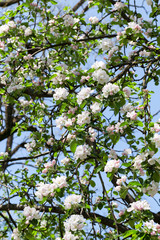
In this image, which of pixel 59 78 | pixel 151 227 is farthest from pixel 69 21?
pixel 151 227

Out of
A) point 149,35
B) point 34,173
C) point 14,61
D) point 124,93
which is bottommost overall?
point 124,93

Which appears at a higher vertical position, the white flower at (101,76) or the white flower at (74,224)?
the white flower at (101,76)

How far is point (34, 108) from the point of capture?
338 centimetres

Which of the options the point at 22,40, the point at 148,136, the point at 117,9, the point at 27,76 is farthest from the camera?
the point at 27,76

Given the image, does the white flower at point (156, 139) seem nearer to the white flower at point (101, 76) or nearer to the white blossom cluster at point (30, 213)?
the white flower at point (101, 76)

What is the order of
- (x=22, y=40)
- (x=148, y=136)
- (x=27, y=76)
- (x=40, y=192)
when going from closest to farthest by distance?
(x=148, y=136) < (x=40, y=192) < (x=22, y=40) < (x=27, y=76)

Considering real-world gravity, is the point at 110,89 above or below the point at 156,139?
above

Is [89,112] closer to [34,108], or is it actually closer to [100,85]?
[100,85]

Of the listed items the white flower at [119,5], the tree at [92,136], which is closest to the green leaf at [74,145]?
the tree at [92,136]

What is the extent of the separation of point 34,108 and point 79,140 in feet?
5.04

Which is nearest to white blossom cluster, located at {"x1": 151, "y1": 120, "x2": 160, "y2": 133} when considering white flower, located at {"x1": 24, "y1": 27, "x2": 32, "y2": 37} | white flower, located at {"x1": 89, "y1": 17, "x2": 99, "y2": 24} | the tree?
the tree

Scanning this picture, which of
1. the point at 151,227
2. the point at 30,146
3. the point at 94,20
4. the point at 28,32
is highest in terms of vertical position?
the point at 28,32

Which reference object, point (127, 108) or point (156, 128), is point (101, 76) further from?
point (156, 128)

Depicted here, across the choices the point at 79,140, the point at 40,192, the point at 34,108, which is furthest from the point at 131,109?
the point at 34,108
